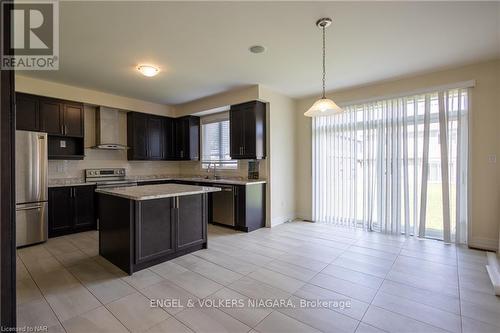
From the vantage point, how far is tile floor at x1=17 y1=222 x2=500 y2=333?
6.38 feet

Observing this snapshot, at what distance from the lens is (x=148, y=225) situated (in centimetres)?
291

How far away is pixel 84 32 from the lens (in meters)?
2.67

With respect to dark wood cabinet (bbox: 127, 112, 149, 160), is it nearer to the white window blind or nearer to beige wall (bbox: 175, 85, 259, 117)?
beige wall (bbox: 175, 85, 259, 117)

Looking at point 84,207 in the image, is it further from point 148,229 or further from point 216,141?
point 216,141

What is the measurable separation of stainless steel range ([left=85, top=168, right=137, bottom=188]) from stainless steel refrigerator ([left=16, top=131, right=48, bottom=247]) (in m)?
0.98

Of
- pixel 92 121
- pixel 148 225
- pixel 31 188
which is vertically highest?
pixel 92 121

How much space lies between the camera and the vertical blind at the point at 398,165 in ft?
12.3

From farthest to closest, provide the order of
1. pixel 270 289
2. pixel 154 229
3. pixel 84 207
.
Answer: pixel 84 207 → pixel 154 229 → pixel 270 289

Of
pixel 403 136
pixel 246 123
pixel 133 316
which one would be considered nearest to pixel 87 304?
pixel 133 316

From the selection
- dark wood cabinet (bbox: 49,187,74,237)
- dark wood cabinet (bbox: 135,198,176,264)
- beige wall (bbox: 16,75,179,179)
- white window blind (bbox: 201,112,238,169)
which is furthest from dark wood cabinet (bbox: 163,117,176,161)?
dark wood cabinet (bbox: 135,198,176,264)

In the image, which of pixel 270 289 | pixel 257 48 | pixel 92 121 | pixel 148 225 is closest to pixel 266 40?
pixel 257 48

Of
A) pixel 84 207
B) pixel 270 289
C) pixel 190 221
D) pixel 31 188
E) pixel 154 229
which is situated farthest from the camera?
pixel 84 207

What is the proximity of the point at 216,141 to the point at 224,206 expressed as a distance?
1867 millimetres

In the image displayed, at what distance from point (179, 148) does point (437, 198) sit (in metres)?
5.60
